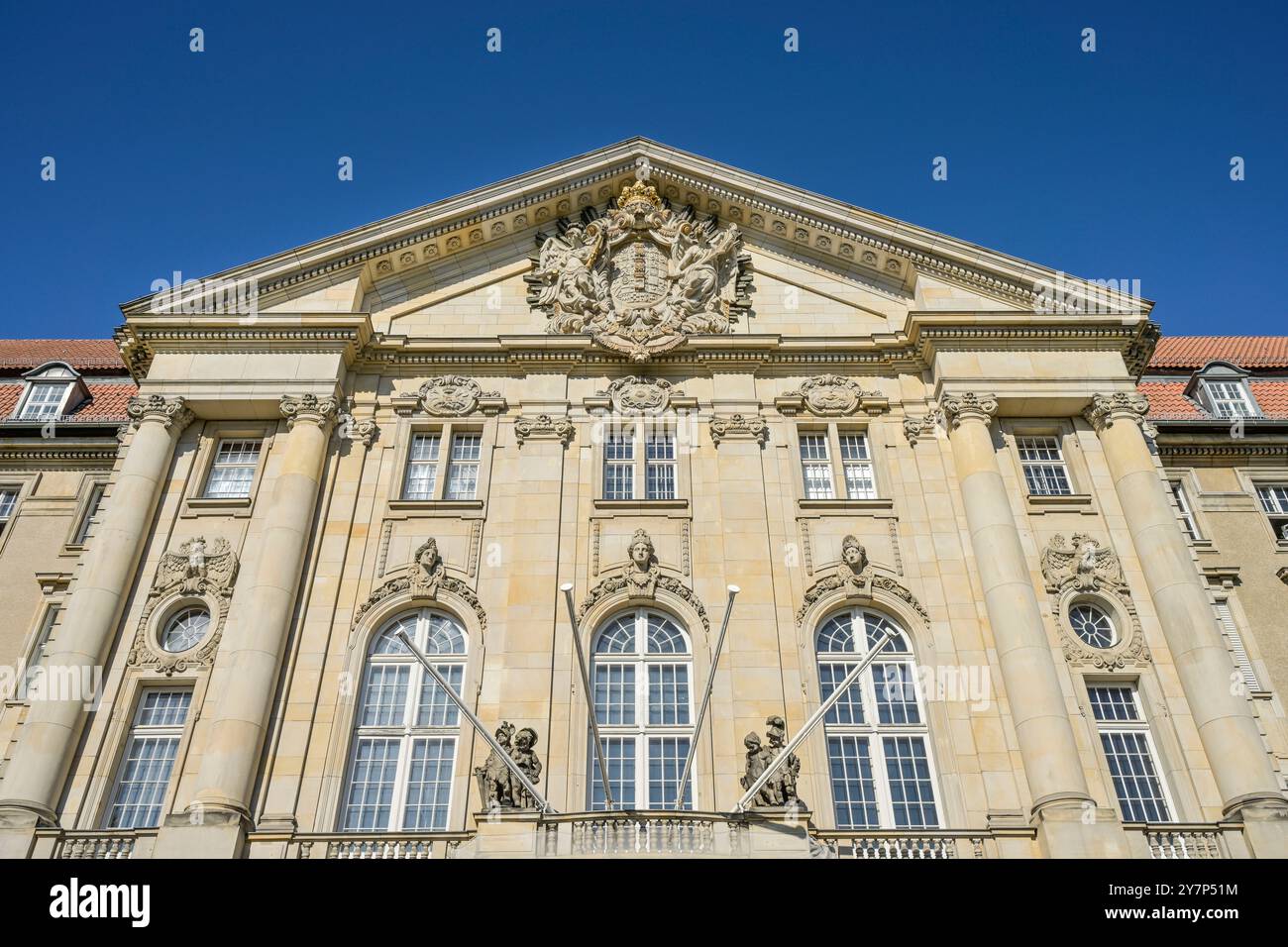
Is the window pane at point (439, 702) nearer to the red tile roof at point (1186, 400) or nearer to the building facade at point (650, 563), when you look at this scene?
the building facade at point (650, 563)

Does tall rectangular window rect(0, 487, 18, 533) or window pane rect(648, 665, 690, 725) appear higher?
tall rectangular window rect(0, 487, 18, 533)

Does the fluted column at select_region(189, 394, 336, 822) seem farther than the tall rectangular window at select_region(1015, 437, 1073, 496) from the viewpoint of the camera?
No

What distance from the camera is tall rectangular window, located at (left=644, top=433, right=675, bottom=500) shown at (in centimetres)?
2627

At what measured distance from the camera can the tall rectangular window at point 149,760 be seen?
21375mm

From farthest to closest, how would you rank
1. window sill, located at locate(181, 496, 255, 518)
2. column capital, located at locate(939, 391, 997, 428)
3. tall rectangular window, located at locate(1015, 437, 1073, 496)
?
tall rectangular window, located at locate(1015, 437, 1073, 496), column capital, located at locate(939, 391, 997, 428), window sill, located at locate(181, 496, 255, 518)

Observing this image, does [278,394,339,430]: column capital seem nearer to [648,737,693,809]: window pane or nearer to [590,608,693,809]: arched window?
[590,608,693,809]: arched window

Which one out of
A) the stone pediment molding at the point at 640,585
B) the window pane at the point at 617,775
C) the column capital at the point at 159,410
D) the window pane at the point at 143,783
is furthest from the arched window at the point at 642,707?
the column capital at the point at 159,410

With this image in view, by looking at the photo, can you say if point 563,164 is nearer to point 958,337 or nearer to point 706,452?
point 706,452

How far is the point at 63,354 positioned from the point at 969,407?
30.6 m

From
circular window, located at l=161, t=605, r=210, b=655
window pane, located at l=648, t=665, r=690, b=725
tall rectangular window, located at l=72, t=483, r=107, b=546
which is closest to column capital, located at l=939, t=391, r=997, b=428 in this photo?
window pane, located at l=648, t=665, r=690, b=725

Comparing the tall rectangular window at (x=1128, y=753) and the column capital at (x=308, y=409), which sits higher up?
the column capital at (x=308, y=409)

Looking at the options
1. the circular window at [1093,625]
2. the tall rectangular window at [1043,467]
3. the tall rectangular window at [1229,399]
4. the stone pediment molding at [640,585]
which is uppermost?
the tall rectangular window at [1229,399]

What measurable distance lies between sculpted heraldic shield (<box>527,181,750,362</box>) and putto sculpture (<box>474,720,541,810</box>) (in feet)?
35.8
